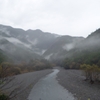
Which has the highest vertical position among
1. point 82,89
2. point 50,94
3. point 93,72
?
point 93,72

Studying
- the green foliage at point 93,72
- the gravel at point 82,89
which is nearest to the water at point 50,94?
the gravel at point 82,89

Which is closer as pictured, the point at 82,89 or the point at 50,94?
the point at 50,94

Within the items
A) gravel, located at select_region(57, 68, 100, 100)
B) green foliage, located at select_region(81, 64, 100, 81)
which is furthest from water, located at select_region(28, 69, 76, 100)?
green foliage, located at select_region(81, 64, 100, 81)

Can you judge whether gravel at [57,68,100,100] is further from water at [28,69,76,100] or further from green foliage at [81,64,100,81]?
green foliage at [81,64,100,81]

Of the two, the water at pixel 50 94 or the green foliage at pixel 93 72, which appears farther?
the green foliage at pixel 93 72

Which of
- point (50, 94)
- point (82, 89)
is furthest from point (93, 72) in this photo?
point (50, 94)

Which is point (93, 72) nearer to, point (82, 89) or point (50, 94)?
point (82, 89)

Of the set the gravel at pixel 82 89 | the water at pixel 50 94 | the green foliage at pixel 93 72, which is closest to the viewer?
the gravel at pixel 82 89

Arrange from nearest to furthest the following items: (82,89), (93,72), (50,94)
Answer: (50,94) → (82,89) → (93,72)

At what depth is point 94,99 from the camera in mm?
34344

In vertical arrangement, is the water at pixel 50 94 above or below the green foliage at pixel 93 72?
below

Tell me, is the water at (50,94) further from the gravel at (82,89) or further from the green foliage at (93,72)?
the green foliage at (93,72)

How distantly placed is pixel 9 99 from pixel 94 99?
54.8 ft

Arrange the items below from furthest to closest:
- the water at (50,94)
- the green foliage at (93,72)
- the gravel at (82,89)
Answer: the green foliage at (93,72) → the water at (50,94) → the gravel at (82,89)
